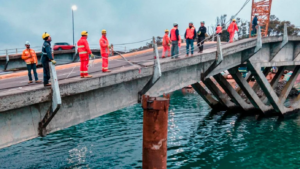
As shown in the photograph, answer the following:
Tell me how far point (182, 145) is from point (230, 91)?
8.17 m

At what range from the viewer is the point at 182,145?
15.6 metres

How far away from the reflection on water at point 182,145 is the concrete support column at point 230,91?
1258mm

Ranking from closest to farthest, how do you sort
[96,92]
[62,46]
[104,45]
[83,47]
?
[83,47] → [96,92] → [104,45] → [62,46]

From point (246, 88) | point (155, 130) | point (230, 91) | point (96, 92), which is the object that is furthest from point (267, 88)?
point (155, 130)

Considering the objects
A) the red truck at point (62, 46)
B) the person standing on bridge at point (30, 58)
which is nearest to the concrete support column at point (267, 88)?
the person standing on bridge at point (30, 58)

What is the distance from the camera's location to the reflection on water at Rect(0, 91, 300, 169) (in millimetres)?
12867

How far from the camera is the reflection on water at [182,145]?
42.2ft

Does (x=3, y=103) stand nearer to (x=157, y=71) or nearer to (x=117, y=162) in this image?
(x=157, y=71)

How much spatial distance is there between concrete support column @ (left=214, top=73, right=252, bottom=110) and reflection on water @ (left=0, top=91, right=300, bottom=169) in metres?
1.26

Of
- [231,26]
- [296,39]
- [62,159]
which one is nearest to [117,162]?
[62,159]

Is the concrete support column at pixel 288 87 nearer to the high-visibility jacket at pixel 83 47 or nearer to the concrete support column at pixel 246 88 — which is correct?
the concrete support column at pixel 246 88

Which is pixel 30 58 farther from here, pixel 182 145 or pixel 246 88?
pixel 246 88

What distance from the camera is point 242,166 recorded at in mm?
12617

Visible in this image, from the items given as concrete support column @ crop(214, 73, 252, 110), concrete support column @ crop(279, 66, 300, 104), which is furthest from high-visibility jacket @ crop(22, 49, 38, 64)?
concrete support column @ crop(279, 66, 300, 104)
